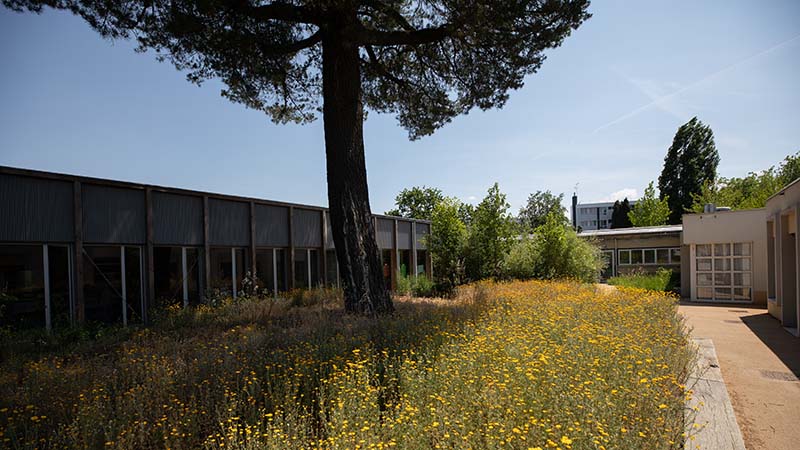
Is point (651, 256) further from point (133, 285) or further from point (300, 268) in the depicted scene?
point (133, 285)

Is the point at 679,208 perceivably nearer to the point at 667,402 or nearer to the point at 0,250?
the point at 667,402

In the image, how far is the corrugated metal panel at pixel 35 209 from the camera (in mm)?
8469

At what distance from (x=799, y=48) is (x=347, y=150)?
10.7 meters

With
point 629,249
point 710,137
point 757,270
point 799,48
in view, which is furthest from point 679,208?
point 799,48

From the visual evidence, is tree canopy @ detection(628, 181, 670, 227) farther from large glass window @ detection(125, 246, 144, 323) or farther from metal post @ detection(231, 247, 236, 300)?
large glass window @ detection(125, 246, 144, 323)

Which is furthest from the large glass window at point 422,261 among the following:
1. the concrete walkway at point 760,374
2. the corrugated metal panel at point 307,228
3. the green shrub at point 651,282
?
the concrete walkway at point 760,374

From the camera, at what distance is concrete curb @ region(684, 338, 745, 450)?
166 inches

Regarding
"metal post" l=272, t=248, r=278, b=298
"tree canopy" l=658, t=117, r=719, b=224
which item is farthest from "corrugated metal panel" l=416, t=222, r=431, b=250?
"tree canopy" l=658, t=117, r=719, b=224

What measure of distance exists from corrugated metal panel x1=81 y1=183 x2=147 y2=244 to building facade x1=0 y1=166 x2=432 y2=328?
0.02 m

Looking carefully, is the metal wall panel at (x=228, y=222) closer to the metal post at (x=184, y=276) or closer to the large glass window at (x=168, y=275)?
the metal post at (x=184, y=276)

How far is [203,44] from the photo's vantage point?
955 cm

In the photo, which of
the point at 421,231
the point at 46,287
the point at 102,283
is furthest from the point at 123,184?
the point at 421,231

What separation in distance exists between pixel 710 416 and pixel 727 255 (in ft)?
54.3

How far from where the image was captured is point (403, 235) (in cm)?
2214
